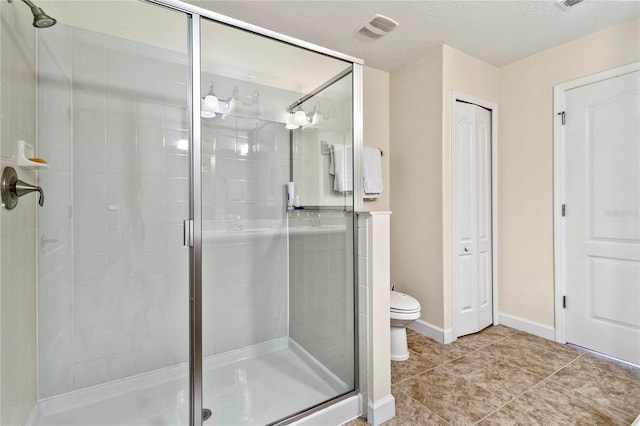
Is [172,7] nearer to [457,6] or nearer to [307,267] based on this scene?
[307,267]

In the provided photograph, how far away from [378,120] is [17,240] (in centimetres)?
275

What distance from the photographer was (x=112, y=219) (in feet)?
5.66

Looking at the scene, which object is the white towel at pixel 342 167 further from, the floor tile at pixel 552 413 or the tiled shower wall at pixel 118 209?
the floor tile at pixel 552 413

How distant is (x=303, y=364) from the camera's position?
1970 mm

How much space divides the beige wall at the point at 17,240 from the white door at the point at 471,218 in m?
2.71

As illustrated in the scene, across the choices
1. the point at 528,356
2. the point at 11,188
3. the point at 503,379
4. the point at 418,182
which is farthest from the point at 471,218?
the point at 11,188

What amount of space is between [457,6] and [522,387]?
8.07ft

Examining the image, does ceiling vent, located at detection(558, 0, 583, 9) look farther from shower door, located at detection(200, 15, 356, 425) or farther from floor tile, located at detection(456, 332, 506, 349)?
floor tile, located at detection(456, 332, 506, 349)

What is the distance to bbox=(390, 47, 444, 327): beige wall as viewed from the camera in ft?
8.41

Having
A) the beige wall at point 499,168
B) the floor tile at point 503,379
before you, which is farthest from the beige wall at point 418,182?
the floor tile at point 503,379

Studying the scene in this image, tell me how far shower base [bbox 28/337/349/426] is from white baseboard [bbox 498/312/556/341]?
1943mm

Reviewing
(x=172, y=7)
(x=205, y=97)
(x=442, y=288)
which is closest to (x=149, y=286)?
(x=205, y=97)

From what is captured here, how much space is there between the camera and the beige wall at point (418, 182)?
2.56m

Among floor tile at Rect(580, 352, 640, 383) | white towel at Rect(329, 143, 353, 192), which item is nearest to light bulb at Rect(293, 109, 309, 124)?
white towel at Rect(329, 143, 353, 192)
